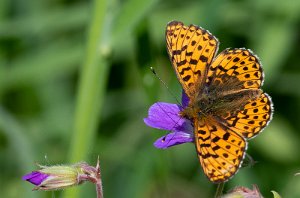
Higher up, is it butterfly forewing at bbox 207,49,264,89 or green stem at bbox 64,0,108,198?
Result: butterfly forewing at bbox 207,49,264,89

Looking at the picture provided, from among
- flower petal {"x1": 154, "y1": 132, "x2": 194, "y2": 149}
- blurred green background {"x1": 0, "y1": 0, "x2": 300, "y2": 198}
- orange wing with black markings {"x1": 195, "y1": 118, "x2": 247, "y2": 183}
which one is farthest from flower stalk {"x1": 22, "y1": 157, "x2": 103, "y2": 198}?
blurred green background {"x1": 0, "y1": 0, "x2": 300, "y2": 198}

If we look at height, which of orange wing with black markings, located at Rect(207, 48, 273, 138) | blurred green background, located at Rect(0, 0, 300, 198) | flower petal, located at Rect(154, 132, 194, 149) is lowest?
blurred green background, located at Rect(0, 0, 300, 198)

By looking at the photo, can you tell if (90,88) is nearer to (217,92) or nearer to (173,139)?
(217,92)

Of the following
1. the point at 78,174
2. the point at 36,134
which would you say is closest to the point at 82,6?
the point at 36,134

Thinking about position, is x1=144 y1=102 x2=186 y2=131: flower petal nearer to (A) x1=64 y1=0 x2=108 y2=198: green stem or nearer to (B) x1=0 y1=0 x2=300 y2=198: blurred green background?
(A) x1=64 y1=0 x2=108 y2=198: green stem

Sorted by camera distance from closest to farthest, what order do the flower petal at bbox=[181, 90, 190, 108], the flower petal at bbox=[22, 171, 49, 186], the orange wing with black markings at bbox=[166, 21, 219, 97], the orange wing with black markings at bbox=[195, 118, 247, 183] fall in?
the orange wing with black markings at bbox=[195, 118, 247, 183]
the flower petal at bbox=[22, 171, 49, 186]
the orange wing with black markings at bbox=[166, 21, 219, 97]
the flower petal at bbox=[181, 90, 190, 108]

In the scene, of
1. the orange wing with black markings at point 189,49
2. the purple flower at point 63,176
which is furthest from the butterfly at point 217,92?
the purple flower at point 63,176

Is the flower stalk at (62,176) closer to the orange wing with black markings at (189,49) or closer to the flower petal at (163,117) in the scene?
the flower petal at (163,117)

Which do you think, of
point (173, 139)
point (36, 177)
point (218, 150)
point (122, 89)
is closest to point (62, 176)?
point (36, 177)

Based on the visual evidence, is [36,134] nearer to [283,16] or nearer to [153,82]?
[153,82]
